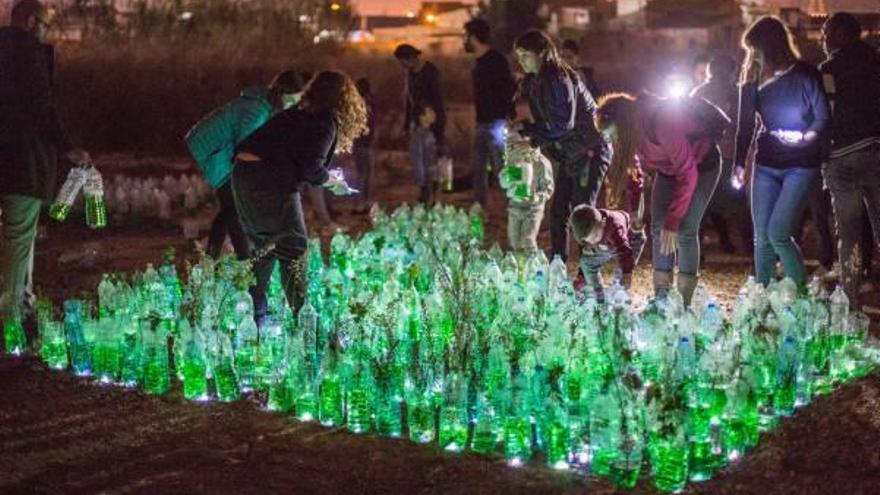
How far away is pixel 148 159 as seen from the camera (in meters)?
17.4

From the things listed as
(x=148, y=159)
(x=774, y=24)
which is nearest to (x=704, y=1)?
(x=148, y=159)

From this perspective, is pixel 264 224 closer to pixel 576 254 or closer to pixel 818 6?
pixel 576 254

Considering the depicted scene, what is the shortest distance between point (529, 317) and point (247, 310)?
165 cm

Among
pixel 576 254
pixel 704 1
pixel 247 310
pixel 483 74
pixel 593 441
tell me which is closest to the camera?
pixel 593 441

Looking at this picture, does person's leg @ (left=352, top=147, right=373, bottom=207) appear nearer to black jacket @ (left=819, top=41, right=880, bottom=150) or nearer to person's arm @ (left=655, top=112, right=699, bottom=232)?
person's arm @ (left=655, top=112, right=699, bottom=232)

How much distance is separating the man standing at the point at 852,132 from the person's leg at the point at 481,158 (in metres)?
4.56

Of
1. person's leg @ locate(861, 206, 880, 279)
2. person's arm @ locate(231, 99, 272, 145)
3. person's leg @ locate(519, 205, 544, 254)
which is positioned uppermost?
person's arm @ locate(231, 99, 272, 145)

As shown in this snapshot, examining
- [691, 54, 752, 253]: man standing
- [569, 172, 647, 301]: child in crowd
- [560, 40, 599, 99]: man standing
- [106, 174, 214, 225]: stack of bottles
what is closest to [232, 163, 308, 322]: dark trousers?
[569, 172, 647, 301]: child in crowd

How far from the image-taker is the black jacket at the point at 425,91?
39.8 ft

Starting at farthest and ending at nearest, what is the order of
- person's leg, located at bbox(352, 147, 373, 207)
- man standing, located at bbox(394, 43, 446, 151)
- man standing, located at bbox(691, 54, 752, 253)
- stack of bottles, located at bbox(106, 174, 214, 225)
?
person's leg, located at bbox(352, 147, 373, 207)
man standing, located at bbox(394, 43, 446, 151)
stack of bottles, located at bbox(106, 174, 214, 225)
man standing, located at bbox(691, 54, 752, 253)

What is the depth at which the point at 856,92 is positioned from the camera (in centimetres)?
696

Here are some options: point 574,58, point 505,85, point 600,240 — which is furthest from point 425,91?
point 600,240

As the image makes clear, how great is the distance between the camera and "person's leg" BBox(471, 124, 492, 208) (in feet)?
36.8

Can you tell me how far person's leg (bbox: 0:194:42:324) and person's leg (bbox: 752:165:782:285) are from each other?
447 centimetres
